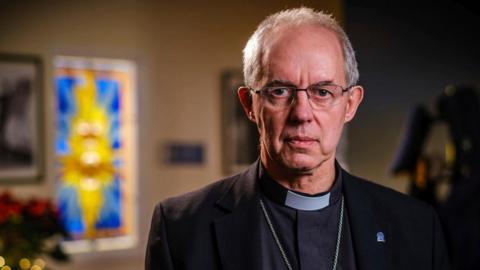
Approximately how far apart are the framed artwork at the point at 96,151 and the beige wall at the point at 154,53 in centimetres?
10

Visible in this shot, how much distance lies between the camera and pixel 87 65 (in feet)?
18.0

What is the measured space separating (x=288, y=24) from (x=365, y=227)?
19.4 inches

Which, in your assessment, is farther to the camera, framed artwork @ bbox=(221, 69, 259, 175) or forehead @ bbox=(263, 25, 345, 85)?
framed artwork @ bbox=(221, 69, 259, 175)

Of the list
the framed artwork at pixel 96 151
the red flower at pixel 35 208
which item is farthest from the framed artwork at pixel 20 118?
the red flower at pixel 35 208

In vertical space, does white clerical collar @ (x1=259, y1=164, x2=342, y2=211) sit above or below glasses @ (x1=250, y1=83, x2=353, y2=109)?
below

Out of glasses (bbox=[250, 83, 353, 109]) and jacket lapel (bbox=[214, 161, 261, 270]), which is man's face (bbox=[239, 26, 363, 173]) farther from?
jacket lapel (bbox=[214, 161, 261, 270])

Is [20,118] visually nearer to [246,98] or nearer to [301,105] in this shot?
[246,98]

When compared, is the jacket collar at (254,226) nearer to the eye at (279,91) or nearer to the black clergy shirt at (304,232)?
the black clergy shirt at (304,232)

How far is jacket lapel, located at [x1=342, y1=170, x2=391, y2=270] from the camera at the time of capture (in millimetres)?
1544

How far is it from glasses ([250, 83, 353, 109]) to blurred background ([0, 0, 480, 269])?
2.34 meters

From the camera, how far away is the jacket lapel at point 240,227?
59.7 inches

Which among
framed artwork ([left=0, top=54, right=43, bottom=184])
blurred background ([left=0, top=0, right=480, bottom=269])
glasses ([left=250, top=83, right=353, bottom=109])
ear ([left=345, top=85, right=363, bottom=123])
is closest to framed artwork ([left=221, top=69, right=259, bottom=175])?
blurred background ([left=0, top=0, right=480, bottom=269])

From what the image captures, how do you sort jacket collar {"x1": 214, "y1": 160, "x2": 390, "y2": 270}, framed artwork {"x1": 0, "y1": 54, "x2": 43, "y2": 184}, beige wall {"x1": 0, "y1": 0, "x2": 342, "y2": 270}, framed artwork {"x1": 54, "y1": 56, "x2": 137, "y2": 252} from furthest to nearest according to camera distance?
1. framed artwork {"x1": 54, "y1": 56, "x2": 137, "y2": 252}
2. beige wall {"x1": 0, "y1": 0, "x2": 342, "y2": 270}
3. framed artwork {"x1": 0, "y1": 54, "x2": 43, "y2": 184}
4. jacket collar {"x1": 214, "y1": 160, "x2": 390, "y2": 270}

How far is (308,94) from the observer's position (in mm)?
1431
